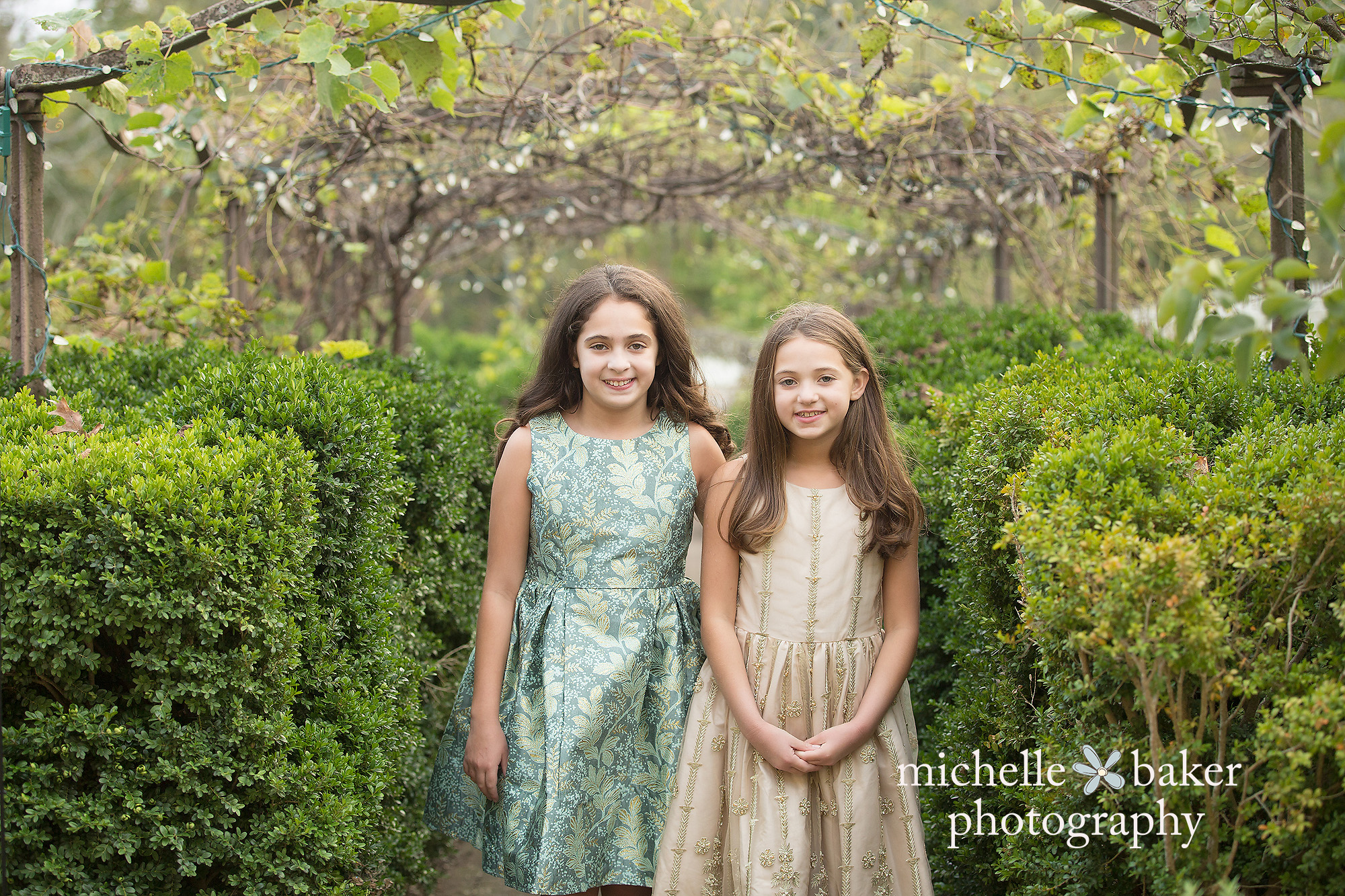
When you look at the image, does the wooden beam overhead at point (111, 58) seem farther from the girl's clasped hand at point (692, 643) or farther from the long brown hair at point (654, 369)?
the girl's clasped hand at point (692, 643)

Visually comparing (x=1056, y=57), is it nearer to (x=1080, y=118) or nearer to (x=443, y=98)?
(x=1080, y=118)

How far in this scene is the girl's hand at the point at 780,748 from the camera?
2.03m

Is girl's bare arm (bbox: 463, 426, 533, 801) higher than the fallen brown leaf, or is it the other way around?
the fallen brown leaf

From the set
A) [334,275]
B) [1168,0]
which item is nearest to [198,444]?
[1168,0]

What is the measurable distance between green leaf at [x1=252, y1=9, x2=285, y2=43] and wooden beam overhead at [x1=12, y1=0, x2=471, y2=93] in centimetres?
1

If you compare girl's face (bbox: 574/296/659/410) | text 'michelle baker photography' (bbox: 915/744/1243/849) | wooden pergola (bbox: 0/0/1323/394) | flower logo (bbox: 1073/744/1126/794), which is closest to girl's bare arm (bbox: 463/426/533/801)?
girl's face (bbox: 574/296/659/410)

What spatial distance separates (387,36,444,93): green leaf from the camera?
282 cm

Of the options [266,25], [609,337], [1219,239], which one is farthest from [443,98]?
[1219,239]

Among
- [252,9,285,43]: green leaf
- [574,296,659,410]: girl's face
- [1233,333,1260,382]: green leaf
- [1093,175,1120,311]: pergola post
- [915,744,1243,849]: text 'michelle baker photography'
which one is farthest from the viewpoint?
[1093,175,1120,311]: pergola post

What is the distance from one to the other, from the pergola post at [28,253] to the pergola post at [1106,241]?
3.85 meters

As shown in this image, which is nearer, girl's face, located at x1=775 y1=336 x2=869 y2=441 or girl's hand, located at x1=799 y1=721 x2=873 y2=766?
girl's hand, located at x1=799 y1=721 x2=873 y2=766

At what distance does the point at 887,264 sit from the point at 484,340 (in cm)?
464

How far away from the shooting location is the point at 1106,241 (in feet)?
14.4

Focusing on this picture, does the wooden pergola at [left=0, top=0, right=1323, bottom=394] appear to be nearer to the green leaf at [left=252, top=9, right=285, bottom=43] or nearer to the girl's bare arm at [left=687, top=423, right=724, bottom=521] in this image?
the green leaf at [left=252, top=9, right=285, bottom=43]
